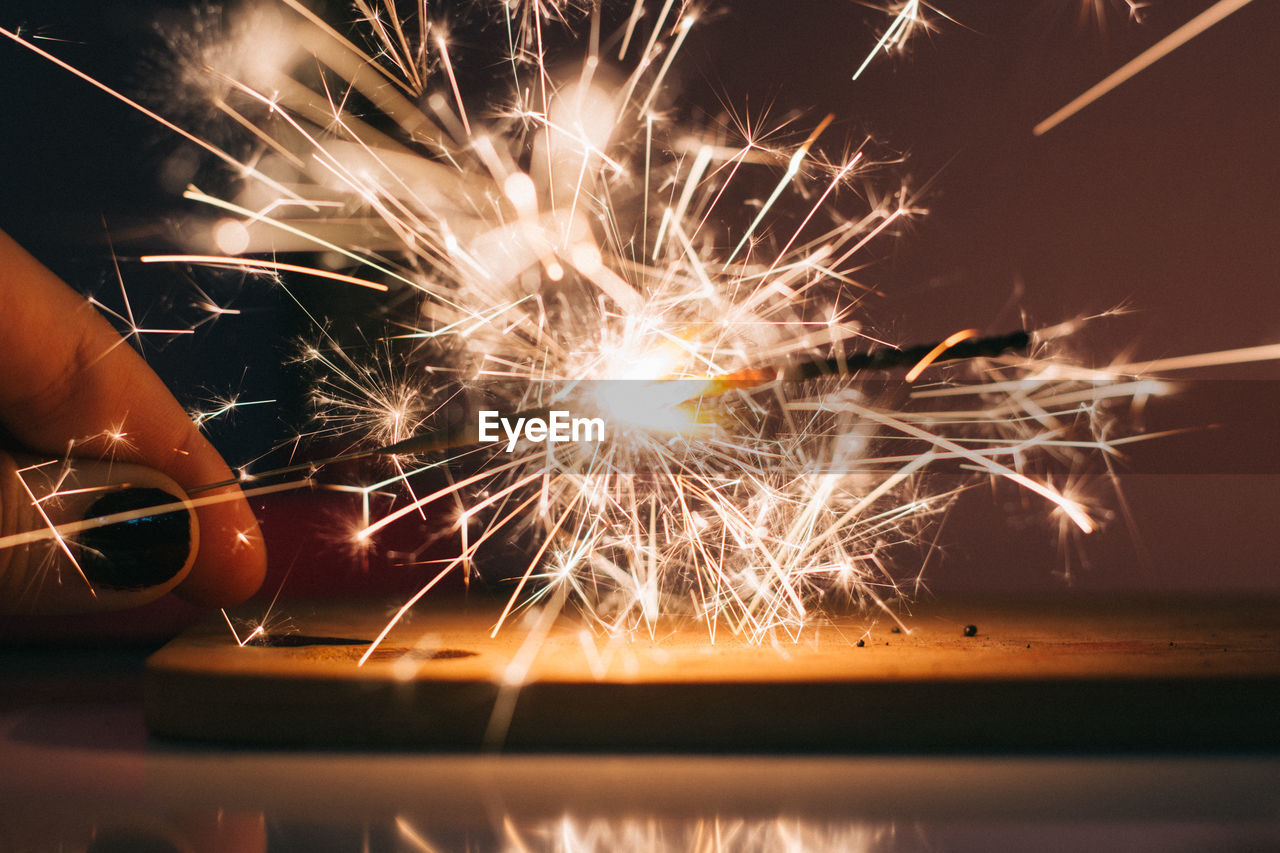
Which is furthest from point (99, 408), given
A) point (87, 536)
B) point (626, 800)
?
point (626, 800)

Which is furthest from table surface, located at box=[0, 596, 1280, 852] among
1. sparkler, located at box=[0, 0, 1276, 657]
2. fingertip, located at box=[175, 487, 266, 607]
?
sparkler, located at box=[0, 0, 1276, 657]

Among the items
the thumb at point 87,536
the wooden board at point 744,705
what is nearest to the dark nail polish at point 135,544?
the thumb at point 87,536

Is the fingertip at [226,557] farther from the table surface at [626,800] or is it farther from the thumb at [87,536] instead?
the table surface at [626,800]

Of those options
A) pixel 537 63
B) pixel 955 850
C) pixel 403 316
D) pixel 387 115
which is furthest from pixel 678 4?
pixel 955 850

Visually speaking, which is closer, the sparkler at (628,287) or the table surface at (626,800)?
the table surface at (626,800)

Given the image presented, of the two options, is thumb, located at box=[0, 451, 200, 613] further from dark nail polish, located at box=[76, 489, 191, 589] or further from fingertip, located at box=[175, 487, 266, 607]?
fingertip, located at box=[175, 487, 266, 607]

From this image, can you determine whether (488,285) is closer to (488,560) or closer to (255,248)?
(255,248)
